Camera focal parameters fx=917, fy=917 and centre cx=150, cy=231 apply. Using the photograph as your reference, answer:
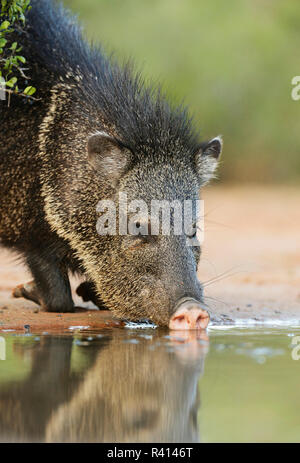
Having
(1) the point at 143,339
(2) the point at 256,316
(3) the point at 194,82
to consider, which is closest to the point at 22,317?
(1) the point at 143,339

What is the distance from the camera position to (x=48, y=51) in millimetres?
6996

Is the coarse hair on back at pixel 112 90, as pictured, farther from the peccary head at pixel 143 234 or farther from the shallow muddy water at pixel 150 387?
the shallow muddy water at pixel 150 387

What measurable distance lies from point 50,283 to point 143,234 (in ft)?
3.35

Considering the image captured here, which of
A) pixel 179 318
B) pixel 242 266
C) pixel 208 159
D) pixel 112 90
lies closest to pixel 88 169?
pixel 112 90

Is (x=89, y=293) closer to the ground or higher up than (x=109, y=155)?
closer to the ground

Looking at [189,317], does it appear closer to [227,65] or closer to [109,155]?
[109,155]

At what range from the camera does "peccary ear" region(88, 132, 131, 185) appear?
6477mm

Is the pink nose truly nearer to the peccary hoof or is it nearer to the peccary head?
the peccary head

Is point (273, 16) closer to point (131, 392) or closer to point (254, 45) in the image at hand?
point (254, 45)

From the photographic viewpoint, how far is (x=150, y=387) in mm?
4453

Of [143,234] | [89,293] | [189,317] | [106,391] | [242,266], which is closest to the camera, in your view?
[106,391]

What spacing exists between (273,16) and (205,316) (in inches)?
584

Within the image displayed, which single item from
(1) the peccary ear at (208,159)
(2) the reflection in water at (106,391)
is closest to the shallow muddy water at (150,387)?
(2) the reflection in water at (106,391)

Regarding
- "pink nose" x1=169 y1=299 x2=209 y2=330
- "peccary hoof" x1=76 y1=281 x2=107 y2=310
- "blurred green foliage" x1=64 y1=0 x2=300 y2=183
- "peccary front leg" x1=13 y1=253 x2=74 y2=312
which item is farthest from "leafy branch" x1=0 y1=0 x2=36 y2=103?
"blurred green foliage" x1=64 y1=0 x2=300 y2=183
